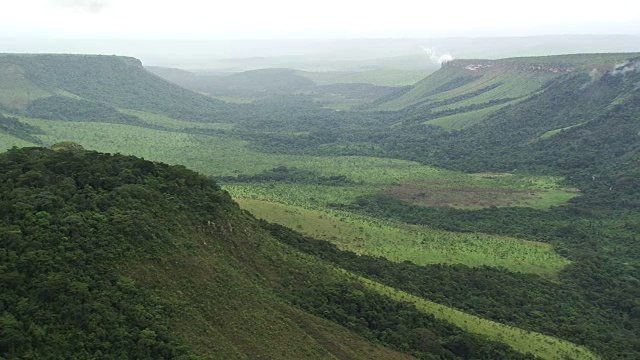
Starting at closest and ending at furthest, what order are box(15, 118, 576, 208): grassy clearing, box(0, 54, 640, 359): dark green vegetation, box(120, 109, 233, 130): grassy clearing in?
box(0, 54, 640, 359): dark green vegetation
box(15, 118, 576, 208): grassy clearing
box(120, 109, 233, 130): grassy clearing

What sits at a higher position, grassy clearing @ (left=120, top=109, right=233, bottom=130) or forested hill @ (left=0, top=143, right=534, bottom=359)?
forested hill @ (left=0, top=143, right=534, bottom=359)

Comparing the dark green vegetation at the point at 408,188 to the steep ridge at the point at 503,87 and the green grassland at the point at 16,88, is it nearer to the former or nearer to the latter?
the green grassland at the point at 16,88

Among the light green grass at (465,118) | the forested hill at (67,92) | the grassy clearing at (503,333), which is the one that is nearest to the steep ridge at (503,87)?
the light green grass at (465,118)

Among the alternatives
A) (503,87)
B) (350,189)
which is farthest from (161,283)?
(503,87)

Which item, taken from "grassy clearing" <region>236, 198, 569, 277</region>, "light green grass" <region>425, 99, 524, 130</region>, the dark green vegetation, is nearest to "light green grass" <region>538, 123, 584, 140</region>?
the dark green vegetation

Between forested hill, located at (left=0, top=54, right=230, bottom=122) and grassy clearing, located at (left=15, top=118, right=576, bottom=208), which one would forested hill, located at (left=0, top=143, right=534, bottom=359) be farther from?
forested hill, located at (left=0, top=54, right=230, bottom=122)

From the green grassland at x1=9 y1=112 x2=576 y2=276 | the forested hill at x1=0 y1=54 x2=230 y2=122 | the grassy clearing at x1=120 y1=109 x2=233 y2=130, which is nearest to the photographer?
→ the green grassland at x1=9 y1=112 x2=576 y2=276
